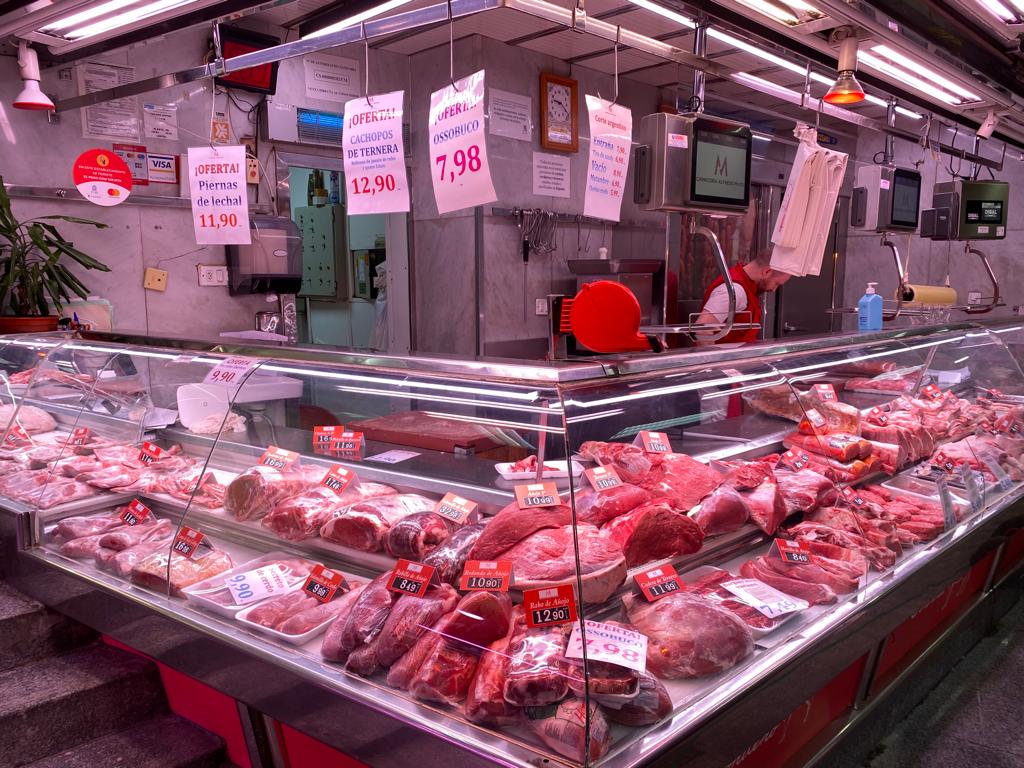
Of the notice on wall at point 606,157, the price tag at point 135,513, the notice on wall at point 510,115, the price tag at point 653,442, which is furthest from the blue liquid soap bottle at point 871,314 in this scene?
the notice on wall at point 510,115

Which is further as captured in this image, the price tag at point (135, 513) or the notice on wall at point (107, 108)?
the notice on wall at point (107, 108)

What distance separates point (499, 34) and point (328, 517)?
4882 millimetres

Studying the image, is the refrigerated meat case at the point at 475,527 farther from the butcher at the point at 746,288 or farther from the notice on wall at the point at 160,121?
the notice on wall at the point at 160,121

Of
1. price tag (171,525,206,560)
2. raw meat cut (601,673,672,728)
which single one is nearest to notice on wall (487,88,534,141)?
price tag (171,525,206,560)

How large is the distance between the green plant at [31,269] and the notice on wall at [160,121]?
3.01 feet

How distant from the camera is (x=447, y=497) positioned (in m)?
2.33

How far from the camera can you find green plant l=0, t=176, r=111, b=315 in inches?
161

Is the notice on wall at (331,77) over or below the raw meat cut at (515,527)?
over

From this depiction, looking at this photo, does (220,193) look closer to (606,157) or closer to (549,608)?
(606,157)

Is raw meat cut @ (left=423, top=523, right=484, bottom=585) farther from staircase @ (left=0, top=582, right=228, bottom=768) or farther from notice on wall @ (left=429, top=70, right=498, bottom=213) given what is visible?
notice on wall @ (left=429, top=70, right=498, bottom=213)

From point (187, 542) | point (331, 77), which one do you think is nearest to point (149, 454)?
point (187, 542)

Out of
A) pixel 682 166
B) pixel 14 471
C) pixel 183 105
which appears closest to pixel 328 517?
pixel 14 471

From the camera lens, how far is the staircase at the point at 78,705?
7.60 ft

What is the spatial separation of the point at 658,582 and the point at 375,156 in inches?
84.3
